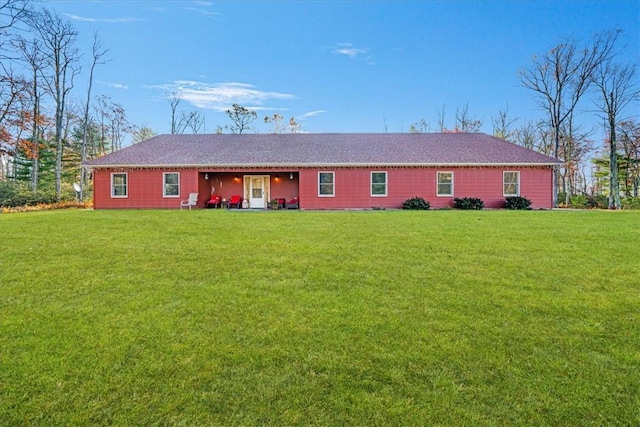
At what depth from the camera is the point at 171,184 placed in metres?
19.1

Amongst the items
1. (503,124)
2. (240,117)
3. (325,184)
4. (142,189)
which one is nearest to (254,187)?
(325,184)

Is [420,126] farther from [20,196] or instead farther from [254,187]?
[20,196]

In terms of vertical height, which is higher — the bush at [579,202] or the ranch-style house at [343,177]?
the ranch-style house at [343,177]

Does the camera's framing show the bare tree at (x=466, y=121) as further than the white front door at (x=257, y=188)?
Yes

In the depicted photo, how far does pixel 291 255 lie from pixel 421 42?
813 inches

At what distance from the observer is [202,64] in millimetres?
25594

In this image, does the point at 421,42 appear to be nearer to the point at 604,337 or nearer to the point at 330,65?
the point at 330,65

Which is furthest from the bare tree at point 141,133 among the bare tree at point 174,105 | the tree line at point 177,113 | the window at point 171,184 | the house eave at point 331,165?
the window at point 171,184

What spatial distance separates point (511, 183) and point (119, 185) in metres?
20.2

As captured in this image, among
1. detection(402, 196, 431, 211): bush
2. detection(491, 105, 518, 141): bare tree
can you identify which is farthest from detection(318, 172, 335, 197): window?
detection(491, 105, 518, 141): bare tree

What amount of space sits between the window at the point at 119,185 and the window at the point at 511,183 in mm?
19434

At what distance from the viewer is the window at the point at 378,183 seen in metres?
18.9

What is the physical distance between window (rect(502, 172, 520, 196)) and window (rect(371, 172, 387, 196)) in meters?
6.04

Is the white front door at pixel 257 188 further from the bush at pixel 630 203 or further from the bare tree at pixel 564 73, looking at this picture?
the bush at pixel 630 203
